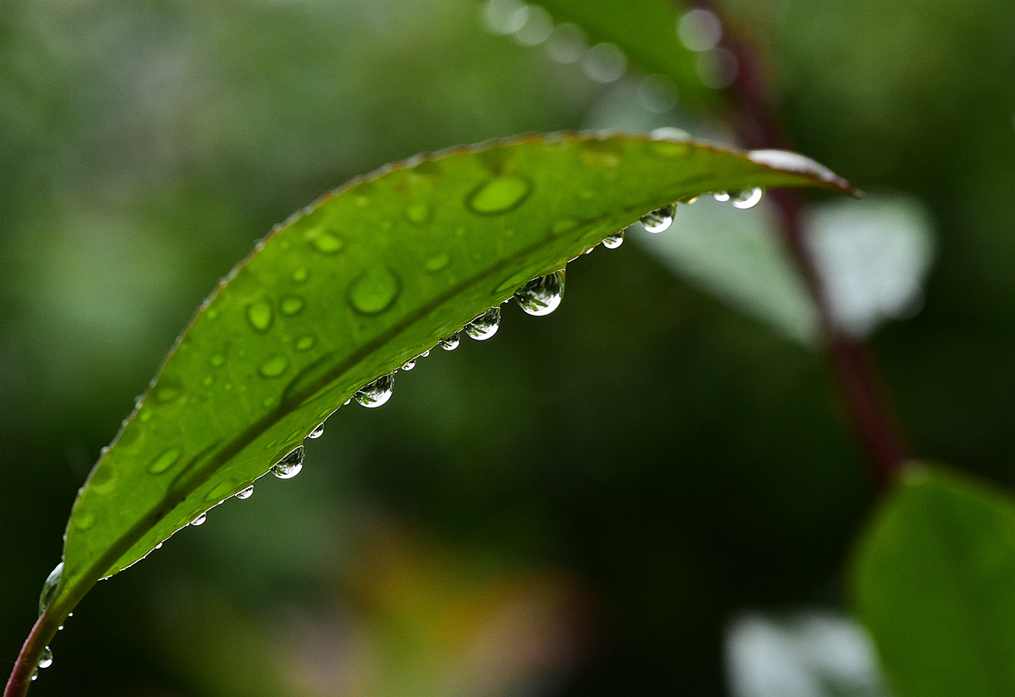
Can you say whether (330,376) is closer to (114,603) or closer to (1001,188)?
(114,603)

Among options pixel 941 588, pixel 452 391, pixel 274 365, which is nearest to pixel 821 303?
Answer: pixel 941 588

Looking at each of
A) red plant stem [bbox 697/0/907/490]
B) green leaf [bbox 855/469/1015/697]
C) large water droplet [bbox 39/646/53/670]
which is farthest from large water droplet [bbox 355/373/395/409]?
red plant stem [bbox 697/0/907/490]

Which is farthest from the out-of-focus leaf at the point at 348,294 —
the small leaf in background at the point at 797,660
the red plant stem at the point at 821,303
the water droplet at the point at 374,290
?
the small leaf in background at the point at 797,660

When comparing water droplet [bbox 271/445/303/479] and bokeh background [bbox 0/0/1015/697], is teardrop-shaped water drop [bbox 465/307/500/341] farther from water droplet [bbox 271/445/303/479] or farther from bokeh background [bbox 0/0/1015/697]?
bokeh background [bbox 0/0/1015/697]

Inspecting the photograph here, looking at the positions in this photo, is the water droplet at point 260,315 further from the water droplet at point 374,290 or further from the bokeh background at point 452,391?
the bokeh background at point 452,391

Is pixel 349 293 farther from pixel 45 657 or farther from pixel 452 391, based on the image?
pixel 452 391
